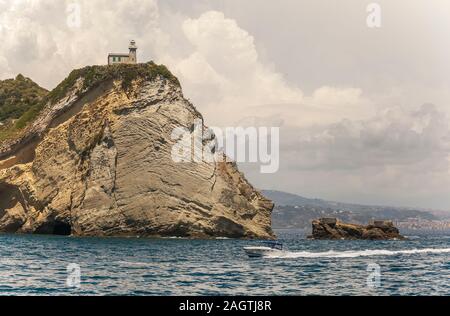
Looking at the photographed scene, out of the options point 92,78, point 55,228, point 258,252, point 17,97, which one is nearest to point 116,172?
point 55,228

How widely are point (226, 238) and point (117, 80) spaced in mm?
29111

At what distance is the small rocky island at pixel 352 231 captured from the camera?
368ft

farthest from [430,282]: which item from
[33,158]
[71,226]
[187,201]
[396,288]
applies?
[33,158]

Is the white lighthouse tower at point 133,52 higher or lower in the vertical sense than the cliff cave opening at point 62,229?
higher

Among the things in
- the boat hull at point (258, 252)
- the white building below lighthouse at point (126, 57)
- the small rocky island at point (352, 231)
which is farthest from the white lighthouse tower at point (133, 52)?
the boat hull at point (258, 252)

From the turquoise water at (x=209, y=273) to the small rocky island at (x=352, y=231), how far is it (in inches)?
2124

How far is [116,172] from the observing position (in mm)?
88125

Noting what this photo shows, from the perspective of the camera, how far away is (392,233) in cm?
11525

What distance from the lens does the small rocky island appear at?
368 feet

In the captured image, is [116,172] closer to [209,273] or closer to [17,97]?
[209,273]

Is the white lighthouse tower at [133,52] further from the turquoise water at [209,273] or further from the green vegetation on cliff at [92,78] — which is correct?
the turquoise water at [209,273]

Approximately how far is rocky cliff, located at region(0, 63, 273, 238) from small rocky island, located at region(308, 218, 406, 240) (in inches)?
684

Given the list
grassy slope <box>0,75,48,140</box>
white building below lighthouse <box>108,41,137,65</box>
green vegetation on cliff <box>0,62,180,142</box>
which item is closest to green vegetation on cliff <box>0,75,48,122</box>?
grassy slope <box>0,75,48,140</box>

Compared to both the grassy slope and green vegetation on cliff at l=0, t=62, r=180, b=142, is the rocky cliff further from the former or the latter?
the grassy slope
